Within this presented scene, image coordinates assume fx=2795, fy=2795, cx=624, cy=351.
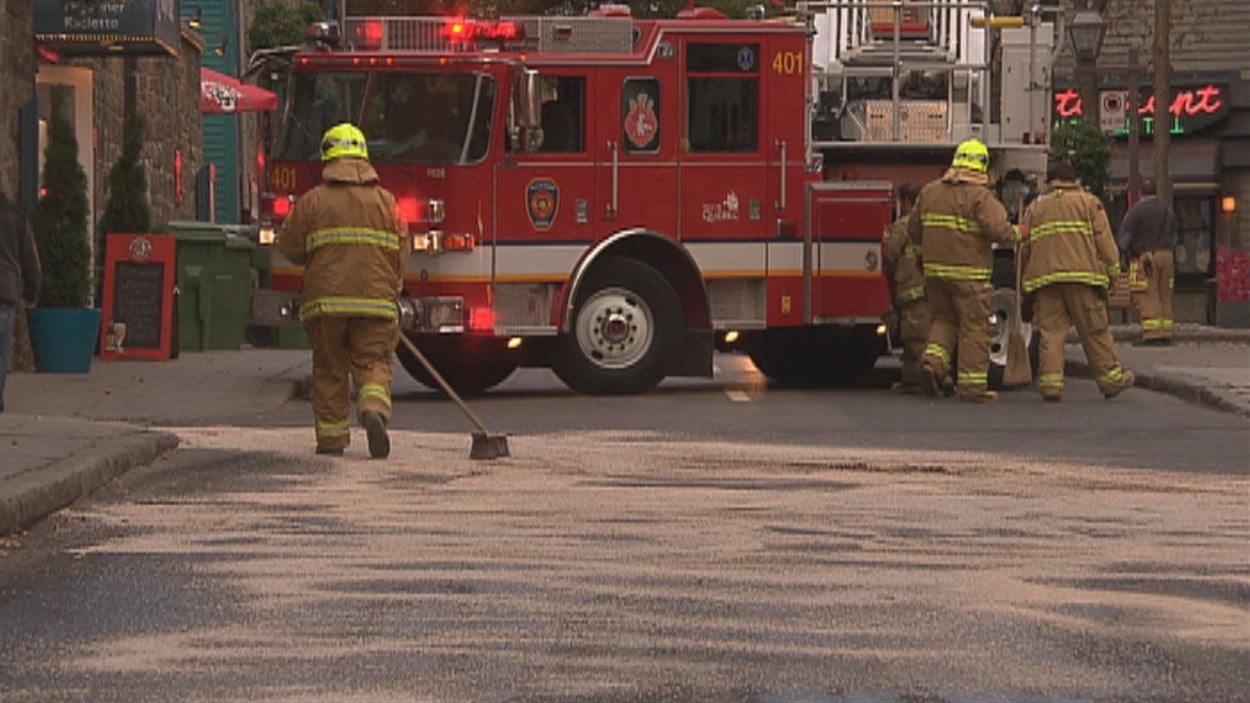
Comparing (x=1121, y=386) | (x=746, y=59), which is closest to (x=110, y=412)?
(x=746, y=59)

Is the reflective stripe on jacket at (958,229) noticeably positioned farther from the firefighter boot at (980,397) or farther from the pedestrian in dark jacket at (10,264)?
the pedestrian in dark jacket at (10,264)

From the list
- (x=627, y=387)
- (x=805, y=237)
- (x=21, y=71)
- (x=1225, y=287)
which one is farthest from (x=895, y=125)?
(x=1225, y=287)

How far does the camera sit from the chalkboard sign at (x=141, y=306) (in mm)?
24781

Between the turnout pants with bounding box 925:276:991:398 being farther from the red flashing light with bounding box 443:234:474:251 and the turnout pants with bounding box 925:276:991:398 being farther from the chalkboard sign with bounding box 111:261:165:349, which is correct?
the chalkboard sign with bounding box 111:261:165:349

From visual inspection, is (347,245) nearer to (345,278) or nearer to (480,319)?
(345,278)

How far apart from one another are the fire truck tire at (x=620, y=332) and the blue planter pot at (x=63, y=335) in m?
4.11

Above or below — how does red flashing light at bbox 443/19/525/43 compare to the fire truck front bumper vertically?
above

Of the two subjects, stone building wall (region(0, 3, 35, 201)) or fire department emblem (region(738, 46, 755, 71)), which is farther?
stone building wall (region(0, 3, 35, 201))

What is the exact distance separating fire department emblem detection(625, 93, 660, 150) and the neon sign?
21.9 m

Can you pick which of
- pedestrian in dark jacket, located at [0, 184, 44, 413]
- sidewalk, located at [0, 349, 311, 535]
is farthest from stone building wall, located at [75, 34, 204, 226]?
pedestrian in dark jacket, located at [0, 184, 44, 413]

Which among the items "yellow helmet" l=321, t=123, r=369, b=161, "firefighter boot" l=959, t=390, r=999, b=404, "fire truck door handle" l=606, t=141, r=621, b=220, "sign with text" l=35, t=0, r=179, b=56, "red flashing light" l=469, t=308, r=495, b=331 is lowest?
"firefighter boot" l=959, t=390, r=999, b=404

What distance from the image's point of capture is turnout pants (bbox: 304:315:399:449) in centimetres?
1473

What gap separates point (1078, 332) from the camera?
20.2 meters

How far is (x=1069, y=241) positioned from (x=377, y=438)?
7.42 m
